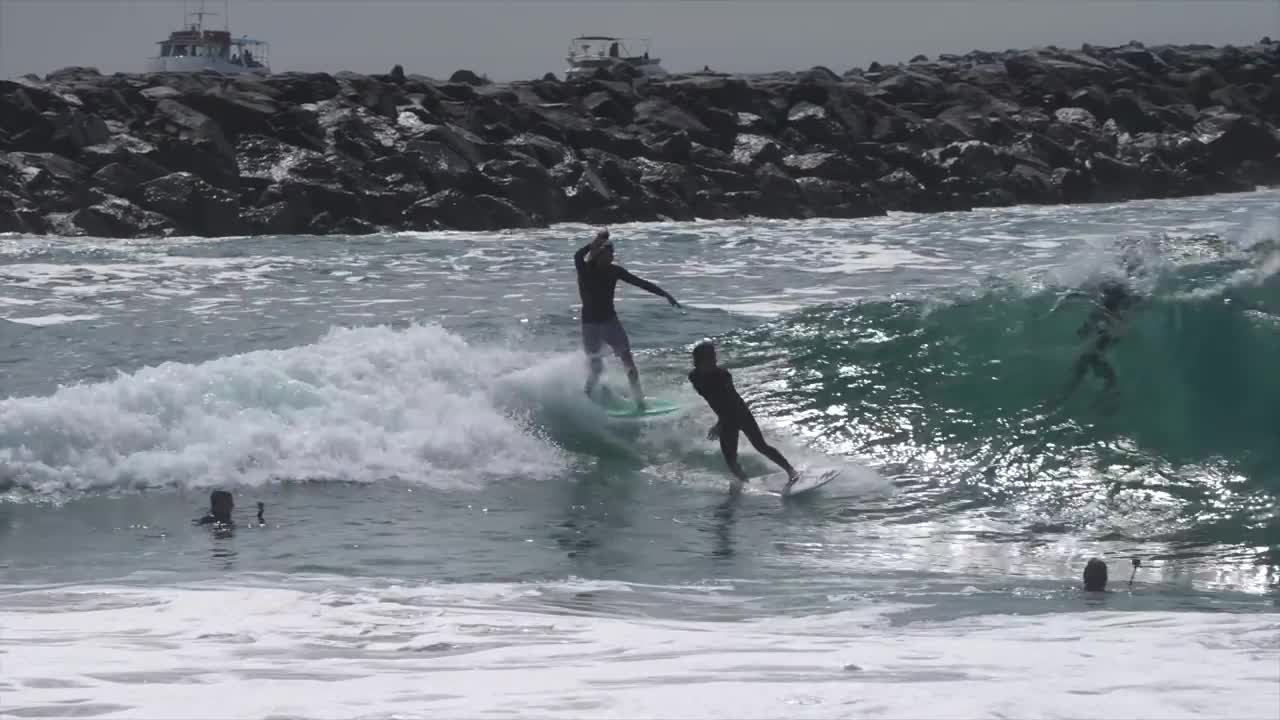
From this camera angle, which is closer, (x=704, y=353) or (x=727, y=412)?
(x=727, y=412)

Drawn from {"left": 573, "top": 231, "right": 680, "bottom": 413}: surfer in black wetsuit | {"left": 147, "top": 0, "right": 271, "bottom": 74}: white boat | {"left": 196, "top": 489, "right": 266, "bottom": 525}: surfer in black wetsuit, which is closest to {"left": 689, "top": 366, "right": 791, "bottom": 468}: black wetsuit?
{"left": 573, "top": 231, "right": 680, "bottom": 413}: surfer in black wetsuit

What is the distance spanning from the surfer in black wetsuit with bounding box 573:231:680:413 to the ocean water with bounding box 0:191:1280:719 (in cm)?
39

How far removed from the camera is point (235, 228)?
27562 millimetres

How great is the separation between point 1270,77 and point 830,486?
144 feet

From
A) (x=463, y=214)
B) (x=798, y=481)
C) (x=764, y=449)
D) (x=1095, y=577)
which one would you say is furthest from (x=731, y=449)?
(x=463, y=214)

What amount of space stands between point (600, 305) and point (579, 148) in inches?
856

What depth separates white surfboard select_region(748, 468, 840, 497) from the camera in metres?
10.4

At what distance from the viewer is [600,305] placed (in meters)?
12.3

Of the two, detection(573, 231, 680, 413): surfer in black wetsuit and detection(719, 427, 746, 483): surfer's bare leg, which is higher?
detection(573, 231, 680, 413): surfer in black wetsuit


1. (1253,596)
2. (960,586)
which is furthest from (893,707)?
(1253,596)

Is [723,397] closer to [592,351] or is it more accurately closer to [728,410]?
[728,410]

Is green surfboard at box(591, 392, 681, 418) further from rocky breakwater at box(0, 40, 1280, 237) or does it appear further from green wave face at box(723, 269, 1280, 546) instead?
rocky breakwater at box(0, 40, 1280, 237)

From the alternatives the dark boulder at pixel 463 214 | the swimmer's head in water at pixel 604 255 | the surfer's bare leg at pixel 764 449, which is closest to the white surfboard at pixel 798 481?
the surfer's bare leg at pixel 764 449

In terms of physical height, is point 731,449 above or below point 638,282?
below
